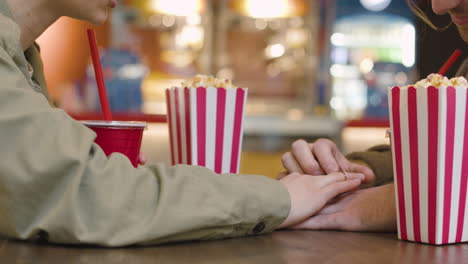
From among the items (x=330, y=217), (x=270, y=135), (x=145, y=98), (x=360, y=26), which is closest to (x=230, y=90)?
(x=330, y=217)

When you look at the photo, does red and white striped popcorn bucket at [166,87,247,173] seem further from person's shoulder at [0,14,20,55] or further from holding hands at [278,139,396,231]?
person's shoulder at [0,14,20,55]

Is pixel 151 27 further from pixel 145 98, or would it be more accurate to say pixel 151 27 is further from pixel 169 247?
pixel 169 247

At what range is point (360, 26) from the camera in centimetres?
508

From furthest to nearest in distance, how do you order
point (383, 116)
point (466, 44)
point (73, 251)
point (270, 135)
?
1. point (383, 116)
2. point (270, 135)
3. point (466, 44)
4. point (73, 251)

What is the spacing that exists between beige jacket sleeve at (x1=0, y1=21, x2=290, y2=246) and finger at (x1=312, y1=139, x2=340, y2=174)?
27 cm

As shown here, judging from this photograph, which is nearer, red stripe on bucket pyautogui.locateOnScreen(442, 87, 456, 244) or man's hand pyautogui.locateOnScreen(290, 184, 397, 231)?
red stripe on bucket pyautogui.locateOnScreen(442, 87, 456, 244)

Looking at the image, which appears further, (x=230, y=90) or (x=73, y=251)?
(x=230, y=90)

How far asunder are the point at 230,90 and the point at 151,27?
13.6ft

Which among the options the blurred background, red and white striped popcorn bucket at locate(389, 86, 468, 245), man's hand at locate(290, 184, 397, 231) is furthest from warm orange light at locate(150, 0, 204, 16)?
red and white striped popcorn bucket at locate(389, 86, 468, 245)

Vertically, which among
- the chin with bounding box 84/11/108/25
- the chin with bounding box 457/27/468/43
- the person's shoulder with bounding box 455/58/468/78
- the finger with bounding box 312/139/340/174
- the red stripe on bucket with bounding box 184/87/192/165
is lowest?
the finger with bounding box 312/139/340/174

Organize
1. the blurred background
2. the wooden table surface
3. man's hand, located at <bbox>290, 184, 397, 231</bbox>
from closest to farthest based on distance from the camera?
the wooden table surface, man's hand, located at <bbox>290, 184, 397, 231</bbox>, the blurred background

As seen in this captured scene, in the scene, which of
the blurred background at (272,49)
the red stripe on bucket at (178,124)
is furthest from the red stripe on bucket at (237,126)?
the blurred background at (272,49)

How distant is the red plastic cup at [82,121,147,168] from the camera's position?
33.3 inches

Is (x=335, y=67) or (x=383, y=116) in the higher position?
(x=335, y=67)
